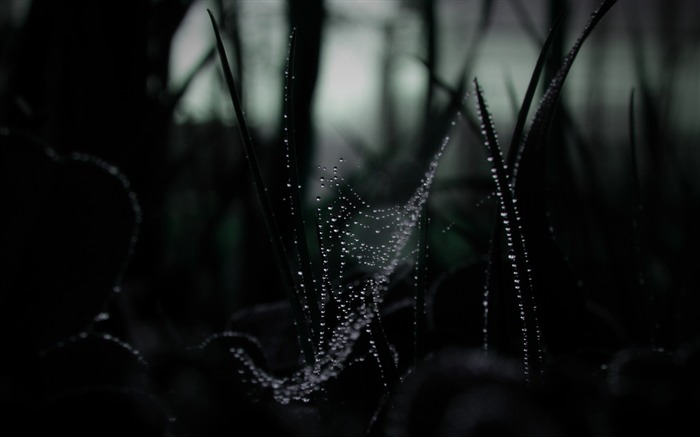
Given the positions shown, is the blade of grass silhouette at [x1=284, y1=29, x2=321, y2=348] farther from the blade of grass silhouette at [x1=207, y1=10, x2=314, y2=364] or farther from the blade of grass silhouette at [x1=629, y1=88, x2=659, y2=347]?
the blade of grass silhouette at [x1=629, y1=88, x2=659, y2=347]

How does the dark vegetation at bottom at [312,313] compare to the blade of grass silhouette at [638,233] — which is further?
the blade of grass silhouette at [638,233]

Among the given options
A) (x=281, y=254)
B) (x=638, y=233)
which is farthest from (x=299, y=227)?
(x=638, y=233)

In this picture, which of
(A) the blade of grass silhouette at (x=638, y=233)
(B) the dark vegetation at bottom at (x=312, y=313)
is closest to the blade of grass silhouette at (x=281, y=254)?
(B) the dark vegetation at bottom at (x=312, y=313)

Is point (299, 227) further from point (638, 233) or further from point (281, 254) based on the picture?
point (638, 233)

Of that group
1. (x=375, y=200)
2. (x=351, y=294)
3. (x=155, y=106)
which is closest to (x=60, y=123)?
(x=155, y=106)

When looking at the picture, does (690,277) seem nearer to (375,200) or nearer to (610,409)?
(610,409)

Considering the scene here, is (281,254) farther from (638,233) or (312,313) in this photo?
(638,233)

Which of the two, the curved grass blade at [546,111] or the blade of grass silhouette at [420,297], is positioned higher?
the curved grass blade at [546,111]

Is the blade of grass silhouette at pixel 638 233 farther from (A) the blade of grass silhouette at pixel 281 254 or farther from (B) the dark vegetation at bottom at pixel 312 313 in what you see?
(A) the blade of grass silhouette at pixel 281 254

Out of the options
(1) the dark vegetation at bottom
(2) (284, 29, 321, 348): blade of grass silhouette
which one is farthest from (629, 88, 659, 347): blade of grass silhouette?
(2) (284, 29, 321, 348): blade of grass silhouette
